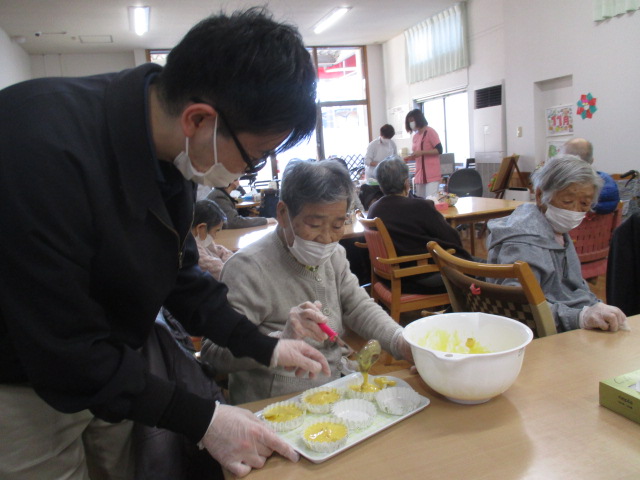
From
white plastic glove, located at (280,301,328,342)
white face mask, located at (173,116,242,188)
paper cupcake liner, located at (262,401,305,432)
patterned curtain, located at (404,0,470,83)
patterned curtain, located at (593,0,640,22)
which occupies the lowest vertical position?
paper cupcake liner, located at (262,401,305,432)

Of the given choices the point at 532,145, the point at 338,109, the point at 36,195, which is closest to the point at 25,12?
the point at 338,109

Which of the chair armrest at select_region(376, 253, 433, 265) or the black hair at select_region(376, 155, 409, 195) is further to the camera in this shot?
the black hair at select_region(376, 155, 409, 195)

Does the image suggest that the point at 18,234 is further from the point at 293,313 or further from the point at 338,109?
the point at 338,109

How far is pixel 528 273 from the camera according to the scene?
123 centimetres

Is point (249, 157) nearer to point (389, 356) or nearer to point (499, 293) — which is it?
point (499, 293)

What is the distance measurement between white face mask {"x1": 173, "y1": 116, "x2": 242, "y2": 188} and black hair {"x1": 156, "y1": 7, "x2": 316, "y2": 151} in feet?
0.20

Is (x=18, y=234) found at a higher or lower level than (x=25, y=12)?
lower

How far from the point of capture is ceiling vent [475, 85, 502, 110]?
692cm

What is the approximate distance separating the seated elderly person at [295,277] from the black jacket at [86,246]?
0.41m

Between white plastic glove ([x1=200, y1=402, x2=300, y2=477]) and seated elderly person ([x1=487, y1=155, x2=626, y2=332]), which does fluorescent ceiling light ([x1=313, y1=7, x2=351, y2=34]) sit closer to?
seated elderly person ([x1=487, y1=155, x2=626, y2=332])

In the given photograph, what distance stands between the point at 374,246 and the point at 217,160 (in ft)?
6.85

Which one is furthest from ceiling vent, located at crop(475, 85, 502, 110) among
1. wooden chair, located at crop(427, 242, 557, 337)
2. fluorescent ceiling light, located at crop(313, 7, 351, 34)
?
wooden chair, located at crop(427, 242, 557, 337)

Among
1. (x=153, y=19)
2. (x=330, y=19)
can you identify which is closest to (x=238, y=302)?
(x=153, y=19)

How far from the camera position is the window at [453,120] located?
316 inches
